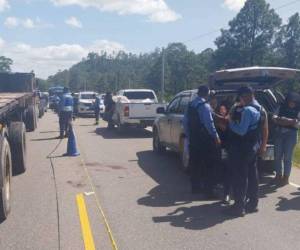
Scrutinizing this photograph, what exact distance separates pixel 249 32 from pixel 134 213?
2573 inches

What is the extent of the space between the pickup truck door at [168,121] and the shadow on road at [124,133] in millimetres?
5692

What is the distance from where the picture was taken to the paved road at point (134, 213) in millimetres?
6016

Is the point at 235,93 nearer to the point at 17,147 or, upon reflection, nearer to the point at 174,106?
the point at 174,106

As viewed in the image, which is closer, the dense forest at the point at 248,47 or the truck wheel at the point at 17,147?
the truck wheel at the point at 17,147

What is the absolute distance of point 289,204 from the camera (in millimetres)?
7820

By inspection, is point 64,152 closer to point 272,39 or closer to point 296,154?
point 296,154

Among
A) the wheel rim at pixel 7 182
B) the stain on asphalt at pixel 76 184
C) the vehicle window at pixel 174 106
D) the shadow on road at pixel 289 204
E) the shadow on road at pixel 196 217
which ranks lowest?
the stain on asphalt at pixel 76 184

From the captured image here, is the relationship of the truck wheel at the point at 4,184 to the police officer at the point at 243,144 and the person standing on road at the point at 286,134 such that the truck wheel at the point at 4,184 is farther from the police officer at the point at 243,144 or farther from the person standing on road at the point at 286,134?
the person standing on road at the point at 286,134

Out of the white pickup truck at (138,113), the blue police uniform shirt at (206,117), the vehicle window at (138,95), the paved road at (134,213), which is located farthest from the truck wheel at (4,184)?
the vehicle window at (138,95)

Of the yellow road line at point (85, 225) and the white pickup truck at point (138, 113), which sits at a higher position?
the white pickup truck at point (138, 113)

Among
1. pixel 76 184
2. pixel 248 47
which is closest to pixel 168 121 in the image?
pixel 76 184

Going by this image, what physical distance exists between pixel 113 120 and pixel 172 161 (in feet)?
30.3

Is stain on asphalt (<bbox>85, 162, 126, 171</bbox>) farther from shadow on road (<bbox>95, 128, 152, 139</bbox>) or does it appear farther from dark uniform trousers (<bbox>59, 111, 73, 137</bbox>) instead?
shadow on road (<bbox>95, 128, 152, 139</bbox>)

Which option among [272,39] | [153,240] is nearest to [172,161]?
[153,240]
